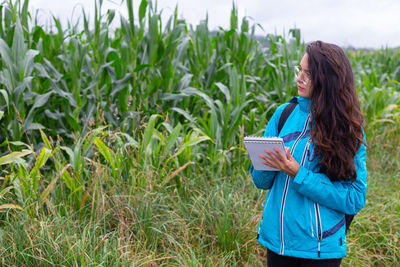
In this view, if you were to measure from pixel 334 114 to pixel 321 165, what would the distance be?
0.23 meters

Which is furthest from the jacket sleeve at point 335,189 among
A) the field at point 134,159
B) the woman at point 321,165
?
the field at point 134,159

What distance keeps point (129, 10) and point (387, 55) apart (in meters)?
8.15

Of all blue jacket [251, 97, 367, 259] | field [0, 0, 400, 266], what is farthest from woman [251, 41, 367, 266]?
field [0, 0, 400, 266]

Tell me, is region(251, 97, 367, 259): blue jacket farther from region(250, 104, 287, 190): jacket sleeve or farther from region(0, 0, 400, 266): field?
region(0, 0, 400, 266): field

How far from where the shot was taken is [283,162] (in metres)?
1.57

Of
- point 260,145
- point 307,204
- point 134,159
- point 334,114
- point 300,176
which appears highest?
point 334,114

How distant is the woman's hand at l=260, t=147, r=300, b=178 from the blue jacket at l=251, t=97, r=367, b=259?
3cm

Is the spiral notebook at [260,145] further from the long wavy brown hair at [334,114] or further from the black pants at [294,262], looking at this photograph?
the black pants at [294,262]

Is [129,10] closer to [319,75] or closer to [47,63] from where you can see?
[47,63]

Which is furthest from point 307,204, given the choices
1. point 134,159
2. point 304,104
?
point 134,159

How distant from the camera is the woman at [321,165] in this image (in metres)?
1.58

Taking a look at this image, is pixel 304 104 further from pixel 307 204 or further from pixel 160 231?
pixel 160 231

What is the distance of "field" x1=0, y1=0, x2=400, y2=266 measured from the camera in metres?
2.44

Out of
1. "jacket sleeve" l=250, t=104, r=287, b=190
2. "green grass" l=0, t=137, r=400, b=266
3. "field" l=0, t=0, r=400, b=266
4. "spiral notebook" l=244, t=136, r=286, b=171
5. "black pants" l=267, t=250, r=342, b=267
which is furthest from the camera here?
"field" l=0, t=0, r=400, b=266
